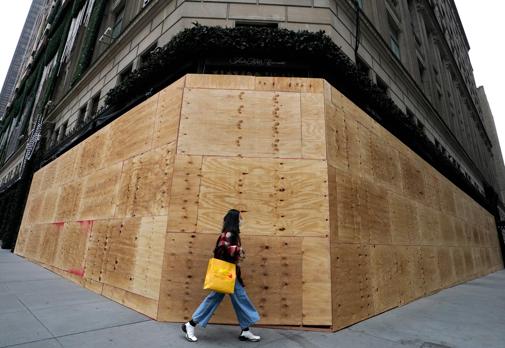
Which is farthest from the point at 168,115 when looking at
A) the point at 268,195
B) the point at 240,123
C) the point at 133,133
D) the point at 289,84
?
the point at 268,195

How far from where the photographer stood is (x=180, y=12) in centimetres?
912

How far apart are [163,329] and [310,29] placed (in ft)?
29.4

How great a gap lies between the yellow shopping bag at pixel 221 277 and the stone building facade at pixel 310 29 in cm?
774

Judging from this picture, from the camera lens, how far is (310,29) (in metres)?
8.73

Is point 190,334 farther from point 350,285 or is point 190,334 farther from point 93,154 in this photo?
point 93,154

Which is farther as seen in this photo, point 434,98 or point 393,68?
point 434,98

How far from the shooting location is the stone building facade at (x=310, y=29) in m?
8.95

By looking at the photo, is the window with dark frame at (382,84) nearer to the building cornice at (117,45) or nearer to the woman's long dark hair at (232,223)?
the building cornice at (117,45)

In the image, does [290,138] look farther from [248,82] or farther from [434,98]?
[434,98]

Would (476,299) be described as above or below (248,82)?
below

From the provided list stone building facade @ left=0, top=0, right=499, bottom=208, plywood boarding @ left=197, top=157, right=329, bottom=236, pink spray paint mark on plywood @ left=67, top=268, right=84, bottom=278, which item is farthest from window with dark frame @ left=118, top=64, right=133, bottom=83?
plywood boarding @ left=197, top=157, right=329, bottom=236

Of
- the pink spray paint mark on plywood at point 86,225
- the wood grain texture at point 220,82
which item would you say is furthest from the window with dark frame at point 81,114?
the wood grain texture at point 220,82

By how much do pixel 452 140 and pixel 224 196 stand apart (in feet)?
69.9

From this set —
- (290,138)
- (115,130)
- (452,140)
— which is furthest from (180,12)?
(452,140)
